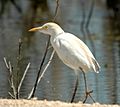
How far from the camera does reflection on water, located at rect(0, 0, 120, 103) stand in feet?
44.2

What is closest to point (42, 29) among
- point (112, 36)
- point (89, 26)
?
point (112, 36)

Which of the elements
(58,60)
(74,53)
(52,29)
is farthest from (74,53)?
(58,60)

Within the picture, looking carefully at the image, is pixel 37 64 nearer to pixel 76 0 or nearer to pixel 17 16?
pixel 17 16

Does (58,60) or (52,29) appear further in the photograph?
(58,60)

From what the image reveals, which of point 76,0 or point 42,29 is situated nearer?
point 42,29

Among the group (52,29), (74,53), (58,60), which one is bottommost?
(58,60)

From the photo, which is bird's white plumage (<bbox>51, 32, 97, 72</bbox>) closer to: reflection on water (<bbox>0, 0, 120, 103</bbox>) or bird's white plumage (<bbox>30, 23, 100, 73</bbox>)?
bird's white plumage (<bbox>30, 23, 100, 73</bbox>)

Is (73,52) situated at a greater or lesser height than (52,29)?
lesser

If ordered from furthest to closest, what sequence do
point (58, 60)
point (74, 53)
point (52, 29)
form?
point (58, 60) → point (52, 29) → point (74, 53)

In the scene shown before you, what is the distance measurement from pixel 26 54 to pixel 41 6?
19899mm

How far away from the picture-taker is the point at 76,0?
44.9 meters

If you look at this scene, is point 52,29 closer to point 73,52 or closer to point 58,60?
point 73,52

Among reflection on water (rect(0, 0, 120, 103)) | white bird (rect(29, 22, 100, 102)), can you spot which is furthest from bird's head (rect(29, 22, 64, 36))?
reflection on water (rect(0, 0, 120, 103))

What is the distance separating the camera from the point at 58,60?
1809cm
